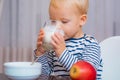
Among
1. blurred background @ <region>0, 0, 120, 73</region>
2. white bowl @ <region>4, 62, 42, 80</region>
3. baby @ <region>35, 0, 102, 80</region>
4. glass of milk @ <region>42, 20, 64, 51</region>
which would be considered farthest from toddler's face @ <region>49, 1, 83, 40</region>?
blurred background @ <region>0, 0, 120, 73</region>

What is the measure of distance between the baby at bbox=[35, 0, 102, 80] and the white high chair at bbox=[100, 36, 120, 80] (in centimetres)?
20

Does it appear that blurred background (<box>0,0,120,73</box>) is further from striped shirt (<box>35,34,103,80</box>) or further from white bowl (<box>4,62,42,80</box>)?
white bowl (<box>4,62,42,80</box>)

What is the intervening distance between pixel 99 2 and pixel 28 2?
0.56m

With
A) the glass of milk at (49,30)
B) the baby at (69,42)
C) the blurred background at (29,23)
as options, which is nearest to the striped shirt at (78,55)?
the baby at (69,42)

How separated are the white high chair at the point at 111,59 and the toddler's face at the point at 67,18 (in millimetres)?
296

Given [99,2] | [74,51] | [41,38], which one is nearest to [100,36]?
[99,2]

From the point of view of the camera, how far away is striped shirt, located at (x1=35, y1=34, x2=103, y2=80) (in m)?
0.99

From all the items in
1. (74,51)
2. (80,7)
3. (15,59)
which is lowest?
(15,59)

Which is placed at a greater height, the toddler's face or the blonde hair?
the blonde hair

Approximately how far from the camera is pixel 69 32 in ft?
3.37

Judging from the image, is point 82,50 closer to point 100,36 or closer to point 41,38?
point 41,38

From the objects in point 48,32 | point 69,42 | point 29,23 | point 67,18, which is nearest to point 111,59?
point 69,42

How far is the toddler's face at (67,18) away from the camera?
99 centimetres

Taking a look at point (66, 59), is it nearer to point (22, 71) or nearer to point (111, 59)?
point (22, 71)
